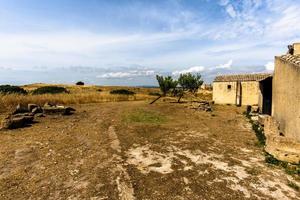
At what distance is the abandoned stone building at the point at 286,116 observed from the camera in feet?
23.4

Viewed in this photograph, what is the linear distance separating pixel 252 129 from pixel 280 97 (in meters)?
2.07

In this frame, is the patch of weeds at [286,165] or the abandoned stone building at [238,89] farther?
the abandoned stone building at [238,89]

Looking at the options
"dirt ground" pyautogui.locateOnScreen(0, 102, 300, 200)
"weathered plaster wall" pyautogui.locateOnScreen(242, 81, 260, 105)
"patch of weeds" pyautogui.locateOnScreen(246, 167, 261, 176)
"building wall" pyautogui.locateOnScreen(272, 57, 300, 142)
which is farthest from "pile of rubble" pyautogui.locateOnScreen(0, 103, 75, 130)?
"weathered plaster wall" pyautogui.locateOnScreen(242, 81, 260, 105)

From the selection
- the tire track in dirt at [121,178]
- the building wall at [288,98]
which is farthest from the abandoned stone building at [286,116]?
the tire track in dirt at [121,178]

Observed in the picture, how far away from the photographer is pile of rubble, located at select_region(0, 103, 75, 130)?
11.3 meters

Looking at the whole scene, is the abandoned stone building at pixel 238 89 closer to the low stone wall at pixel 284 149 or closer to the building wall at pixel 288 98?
the building wall at pixel 288 98

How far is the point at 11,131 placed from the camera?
10.8 metres

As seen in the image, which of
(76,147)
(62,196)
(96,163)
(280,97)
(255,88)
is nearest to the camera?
(62,196)

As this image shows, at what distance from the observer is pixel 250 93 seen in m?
25.1

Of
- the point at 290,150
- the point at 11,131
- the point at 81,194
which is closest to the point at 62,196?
the point at 81,194

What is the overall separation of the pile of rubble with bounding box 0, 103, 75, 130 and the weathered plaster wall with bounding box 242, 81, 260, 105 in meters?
17.7

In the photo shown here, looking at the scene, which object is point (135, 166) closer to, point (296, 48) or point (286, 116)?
point (286, 116)

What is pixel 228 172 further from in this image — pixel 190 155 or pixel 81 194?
Answer: pixel 81 194

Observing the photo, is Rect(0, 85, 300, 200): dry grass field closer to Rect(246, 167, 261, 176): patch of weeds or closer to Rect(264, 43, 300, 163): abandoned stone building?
Rect(246, 167, 261, 176): patch of weeds
